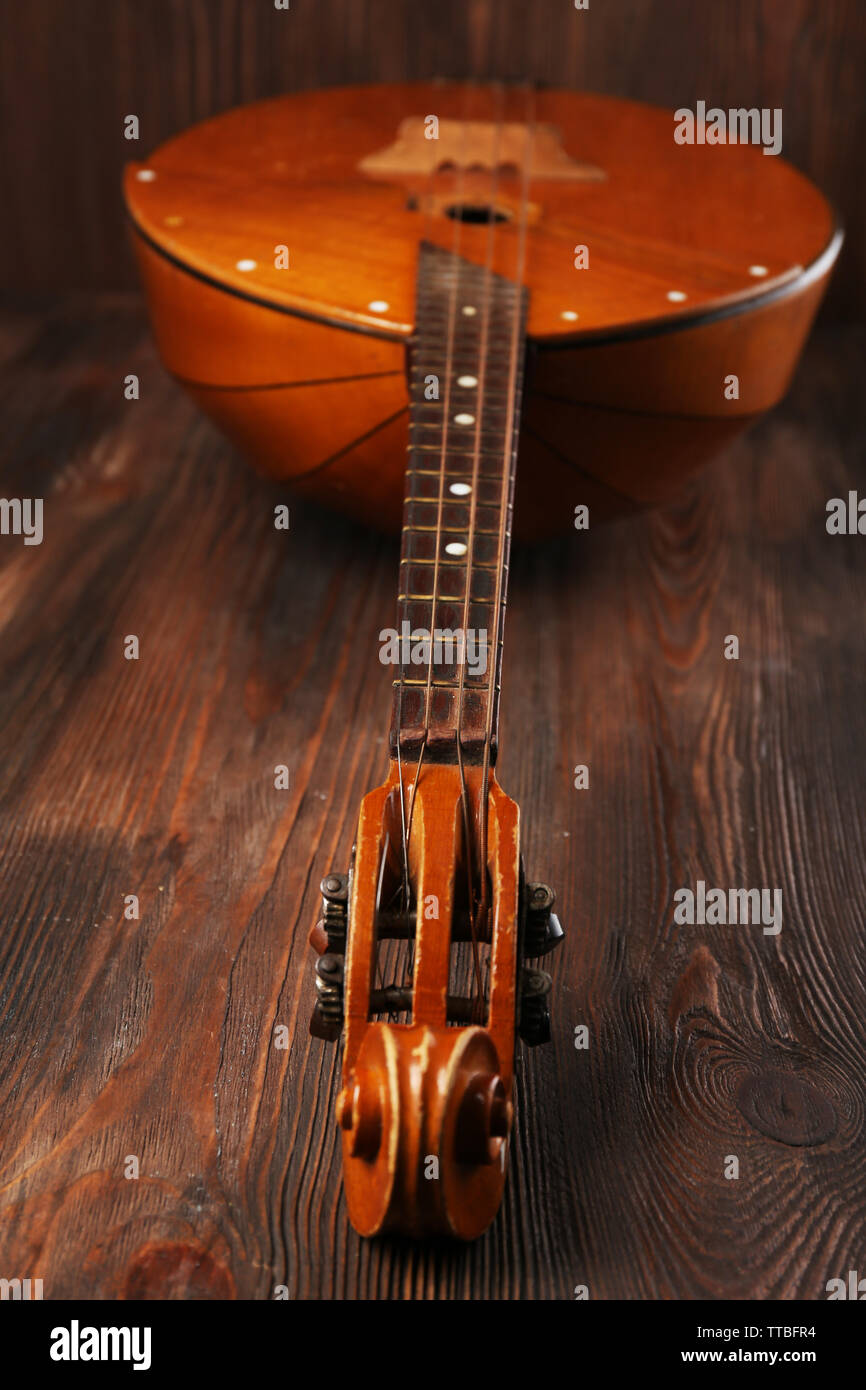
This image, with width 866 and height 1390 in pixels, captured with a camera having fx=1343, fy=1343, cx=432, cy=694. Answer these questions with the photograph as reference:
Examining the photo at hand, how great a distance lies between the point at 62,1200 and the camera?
917 mm

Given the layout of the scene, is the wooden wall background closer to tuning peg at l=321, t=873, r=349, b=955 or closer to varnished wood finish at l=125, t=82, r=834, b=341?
varnished wood finish at l=125, t=82, r=834, b=341

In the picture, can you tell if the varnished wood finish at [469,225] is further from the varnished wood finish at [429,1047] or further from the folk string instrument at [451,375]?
the varnished wood finish at [429,1047]

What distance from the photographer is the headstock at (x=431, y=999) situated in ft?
2.51

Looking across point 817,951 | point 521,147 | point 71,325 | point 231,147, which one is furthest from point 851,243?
point 817,951

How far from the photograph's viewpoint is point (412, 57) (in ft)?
7.06

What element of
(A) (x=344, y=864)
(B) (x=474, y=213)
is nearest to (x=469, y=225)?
(B) (x=474, y=213)

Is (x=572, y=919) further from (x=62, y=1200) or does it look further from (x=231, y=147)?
(x=231, y=147)

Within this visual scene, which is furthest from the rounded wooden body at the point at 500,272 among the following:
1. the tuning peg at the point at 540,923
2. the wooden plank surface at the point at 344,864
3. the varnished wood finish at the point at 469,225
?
the tuning peg at the point at 540,923

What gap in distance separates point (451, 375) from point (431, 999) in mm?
659

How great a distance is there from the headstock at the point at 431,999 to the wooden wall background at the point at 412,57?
1.61 metres

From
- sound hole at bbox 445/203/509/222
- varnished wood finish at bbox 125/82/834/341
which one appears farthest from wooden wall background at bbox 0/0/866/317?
sound hole at bbox 445/203/509/222

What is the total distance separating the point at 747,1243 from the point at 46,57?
2.05 m

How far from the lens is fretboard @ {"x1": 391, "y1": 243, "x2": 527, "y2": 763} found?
Result: 1009 millimetres

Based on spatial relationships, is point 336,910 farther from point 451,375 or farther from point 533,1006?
point 451,375
